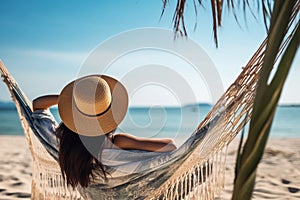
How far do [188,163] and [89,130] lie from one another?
34cm

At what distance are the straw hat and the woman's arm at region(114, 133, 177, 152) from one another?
0.06 metres

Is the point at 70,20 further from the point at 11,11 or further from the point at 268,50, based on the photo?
the point at 268,50

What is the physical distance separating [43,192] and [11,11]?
21808 millimetres

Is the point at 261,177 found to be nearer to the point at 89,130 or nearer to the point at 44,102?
the point at 44,102

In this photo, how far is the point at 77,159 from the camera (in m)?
1.39

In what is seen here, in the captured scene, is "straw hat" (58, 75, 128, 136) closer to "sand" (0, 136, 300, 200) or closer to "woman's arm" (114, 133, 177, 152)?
"woman's arm" (114, 133, 177, 152)

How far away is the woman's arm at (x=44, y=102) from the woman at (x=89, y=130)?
11.8 inches

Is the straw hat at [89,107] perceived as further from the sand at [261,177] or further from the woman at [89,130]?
the sand at [261,177]

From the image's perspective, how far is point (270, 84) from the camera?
33cm

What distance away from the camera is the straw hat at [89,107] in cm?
147

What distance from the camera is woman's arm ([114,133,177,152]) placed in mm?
1436

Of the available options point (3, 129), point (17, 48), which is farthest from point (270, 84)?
point (17, 48)

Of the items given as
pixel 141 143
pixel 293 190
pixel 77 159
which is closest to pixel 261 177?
pixel 293 190

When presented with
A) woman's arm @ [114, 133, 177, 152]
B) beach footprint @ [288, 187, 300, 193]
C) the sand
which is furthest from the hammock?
beach footprint @ [288, 187, 300, 193]
